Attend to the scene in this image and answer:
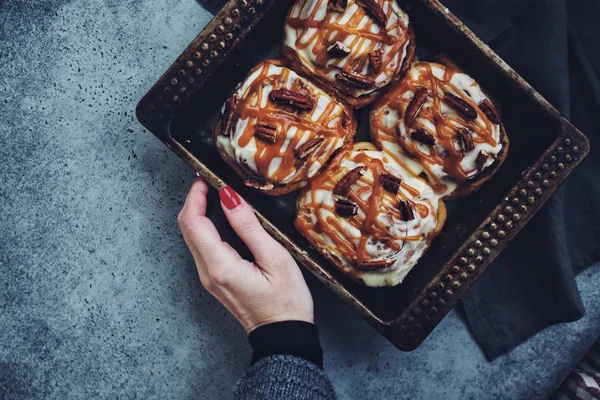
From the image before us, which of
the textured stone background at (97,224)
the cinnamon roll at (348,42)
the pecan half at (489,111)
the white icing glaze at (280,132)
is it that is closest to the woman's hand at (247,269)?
the white icing glaze at (280,132)

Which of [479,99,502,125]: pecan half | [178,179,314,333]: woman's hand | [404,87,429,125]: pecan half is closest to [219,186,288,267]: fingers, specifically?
[178,179,314,333]: woman's hand

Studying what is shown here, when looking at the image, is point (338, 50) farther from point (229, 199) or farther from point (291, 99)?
point (229, 199)

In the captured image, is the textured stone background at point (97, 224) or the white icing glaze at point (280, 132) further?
the textured stone background at point (97, 224)

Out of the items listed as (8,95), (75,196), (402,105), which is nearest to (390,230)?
(402,105)

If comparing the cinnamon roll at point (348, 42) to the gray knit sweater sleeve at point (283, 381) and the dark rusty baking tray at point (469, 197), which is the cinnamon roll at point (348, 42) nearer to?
the dark rusty baking tray at point (469, 197)

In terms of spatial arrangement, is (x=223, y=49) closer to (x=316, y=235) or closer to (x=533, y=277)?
(x=316, y=235)

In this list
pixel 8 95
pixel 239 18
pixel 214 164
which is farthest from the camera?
pixel 8 95
